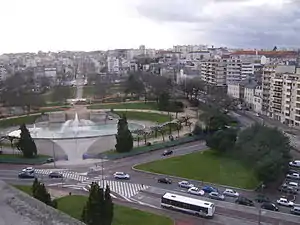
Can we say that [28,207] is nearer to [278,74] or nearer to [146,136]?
[146,136]

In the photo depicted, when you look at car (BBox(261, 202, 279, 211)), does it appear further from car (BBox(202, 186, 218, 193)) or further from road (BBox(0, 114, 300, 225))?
car (BBox(202, 186, 218, 193))

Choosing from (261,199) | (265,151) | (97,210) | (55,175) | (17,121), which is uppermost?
(265,151)

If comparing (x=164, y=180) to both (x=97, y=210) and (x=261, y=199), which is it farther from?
(x=97, y=210)

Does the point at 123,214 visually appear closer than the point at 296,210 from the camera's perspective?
Yes

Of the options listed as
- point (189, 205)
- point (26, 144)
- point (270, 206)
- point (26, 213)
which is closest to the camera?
point (26, 213)

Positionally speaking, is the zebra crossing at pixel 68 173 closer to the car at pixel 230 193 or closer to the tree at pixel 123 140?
the tree at pixel 123 140

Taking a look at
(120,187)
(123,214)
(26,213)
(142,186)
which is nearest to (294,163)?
(142,186)
